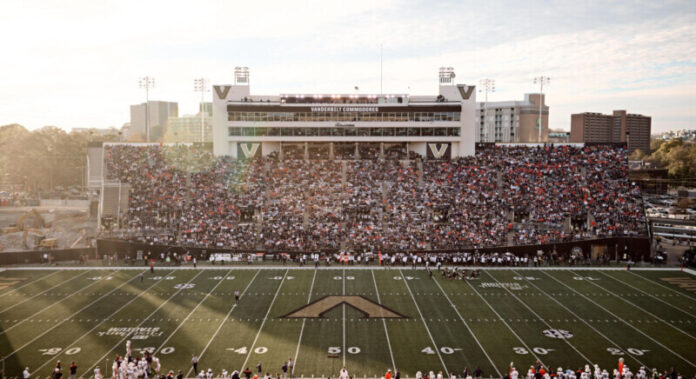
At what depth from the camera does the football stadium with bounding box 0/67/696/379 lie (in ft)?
67.7

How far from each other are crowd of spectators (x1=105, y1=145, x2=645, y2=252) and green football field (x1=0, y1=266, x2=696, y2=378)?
5.11 meters

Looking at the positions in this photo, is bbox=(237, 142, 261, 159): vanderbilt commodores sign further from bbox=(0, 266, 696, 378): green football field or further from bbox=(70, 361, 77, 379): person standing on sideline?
bbox=(70, 361, 77, 379): person standing on sideline

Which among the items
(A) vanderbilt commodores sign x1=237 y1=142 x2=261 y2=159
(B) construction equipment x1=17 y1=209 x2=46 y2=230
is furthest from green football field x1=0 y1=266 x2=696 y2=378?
(A) vanderbilt commodores sign x1=237 y1=142 x2=261 y2=159

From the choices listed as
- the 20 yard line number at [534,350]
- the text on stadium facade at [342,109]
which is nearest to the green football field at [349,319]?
the 20 yard line number at [534,350]

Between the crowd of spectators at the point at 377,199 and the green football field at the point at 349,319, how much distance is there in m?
5.11

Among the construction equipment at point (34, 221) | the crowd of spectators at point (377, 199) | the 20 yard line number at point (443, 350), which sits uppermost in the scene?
the crowd of spectators at point (377, 199)

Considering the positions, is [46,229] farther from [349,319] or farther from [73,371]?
[349,319]

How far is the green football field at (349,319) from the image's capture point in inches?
794

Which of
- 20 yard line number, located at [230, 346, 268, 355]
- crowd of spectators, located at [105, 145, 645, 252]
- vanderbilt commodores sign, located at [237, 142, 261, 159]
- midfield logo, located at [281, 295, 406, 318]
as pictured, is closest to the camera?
20 yard line number, located at [230, 346, 268, 355]

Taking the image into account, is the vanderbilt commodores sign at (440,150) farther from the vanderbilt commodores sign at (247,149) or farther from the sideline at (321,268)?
the sideline at (321,268)

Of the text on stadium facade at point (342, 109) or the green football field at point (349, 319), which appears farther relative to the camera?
the text on stadium facade at point (342, 109)

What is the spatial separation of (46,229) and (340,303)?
34.8 meters

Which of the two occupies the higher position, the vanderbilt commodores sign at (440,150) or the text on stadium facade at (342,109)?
the text on stadium facade at (342,109)

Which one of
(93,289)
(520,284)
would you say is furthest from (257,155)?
(520,284)
